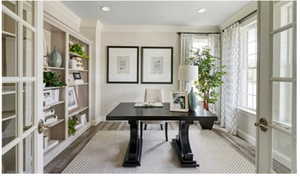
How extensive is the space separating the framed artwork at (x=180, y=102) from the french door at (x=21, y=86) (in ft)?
5.92

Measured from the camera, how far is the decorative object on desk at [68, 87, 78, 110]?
11.5ft

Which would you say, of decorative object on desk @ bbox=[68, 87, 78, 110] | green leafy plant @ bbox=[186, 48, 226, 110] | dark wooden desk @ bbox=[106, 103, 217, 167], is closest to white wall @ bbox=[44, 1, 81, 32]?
decorative object on desk @ bbox=[68, 87, 78, 110]

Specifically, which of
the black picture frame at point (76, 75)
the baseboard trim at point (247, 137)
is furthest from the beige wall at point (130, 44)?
the baseboard trim at point (247, 137)

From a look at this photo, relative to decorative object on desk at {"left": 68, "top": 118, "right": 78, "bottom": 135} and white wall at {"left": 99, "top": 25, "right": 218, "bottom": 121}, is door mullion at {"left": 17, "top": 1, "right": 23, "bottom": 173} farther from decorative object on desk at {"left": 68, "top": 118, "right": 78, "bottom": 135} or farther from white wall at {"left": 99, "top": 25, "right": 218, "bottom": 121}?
white wall at {"left": 99, "top": 25, "right": 218, "bottom": 121}

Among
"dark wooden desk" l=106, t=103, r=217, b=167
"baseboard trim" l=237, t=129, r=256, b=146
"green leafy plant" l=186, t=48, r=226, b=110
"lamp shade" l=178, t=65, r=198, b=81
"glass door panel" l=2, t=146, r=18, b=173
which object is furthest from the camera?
"green leafy plant" l=186, t=48, r=226, b=110

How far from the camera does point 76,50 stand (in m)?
3.66

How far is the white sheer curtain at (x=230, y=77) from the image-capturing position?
3859mm

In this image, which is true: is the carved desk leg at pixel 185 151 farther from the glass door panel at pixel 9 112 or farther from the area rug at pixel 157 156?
the glass door panel at pixel 9 112

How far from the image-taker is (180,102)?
2670 mm

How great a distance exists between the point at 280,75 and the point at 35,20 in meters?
1.39

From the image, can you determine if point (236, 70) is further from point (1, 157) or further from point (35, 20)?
point (1, 157)

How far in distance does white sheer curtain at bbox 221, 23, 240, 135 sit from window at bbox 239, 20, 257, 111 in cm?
13

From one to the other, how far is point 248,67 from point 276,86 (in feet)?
9.92

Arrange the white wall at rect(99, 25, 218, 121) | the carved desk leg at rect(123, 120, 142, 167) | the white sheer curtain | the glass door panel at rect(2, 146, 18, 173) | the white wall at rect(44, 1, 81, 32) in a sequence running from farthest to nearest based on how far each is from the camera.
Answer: the white wall at rect(99, 25, 218, 121)
the white sheer curtain
the white wall at rect(44, 1, 81, 32)
the carved desk leg at rect(123, 120, 142, 167)
the glass door panel at rect(2, 146, 18, 173)
